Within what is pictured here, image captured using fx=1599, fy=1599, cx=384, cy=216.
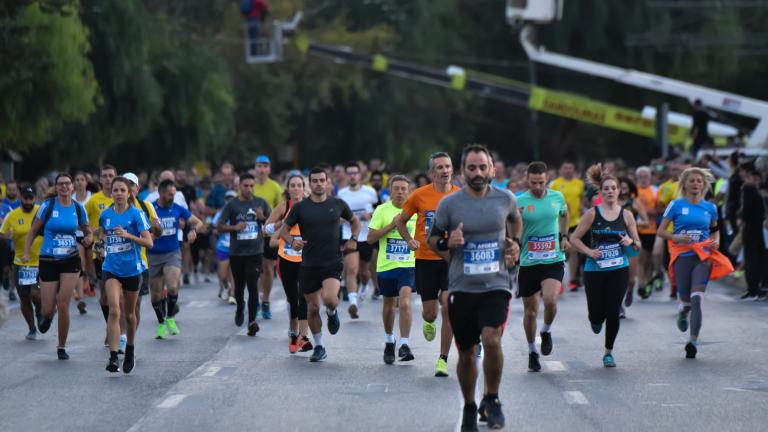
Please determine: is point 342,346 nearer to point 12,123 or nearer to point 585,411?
point 585,411

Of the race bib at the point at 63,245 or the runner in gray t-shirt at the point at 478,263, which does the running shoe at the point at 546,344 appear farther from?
the race bib at the point at 63,245

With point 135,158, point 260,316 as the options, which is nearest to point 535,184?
point 260,316

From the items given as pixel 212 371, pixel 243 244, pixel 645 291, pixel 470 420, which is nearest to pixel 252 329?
pixel 243 244

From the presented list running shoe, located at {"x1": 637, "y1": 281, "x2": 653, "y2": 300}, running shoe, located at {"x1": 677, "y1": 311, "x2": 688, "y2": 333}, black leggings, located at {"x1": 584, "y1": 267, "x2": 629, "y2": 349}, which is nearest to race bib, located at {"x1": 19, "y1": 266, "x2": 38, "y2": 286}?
black leggings, located at {"x1": 584, "y1": 267, "x2": 629, "y2": 349}

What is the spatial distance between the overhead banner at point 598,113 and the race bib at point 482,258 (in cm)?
3047

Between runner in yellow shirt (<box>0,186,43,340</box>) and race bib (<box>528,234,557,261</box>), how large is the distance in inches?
202

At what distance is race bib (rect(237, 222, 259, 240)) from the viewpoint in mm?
17594

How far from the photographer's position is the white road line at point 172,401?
1141 cm

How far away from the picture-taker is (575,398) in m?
11.5

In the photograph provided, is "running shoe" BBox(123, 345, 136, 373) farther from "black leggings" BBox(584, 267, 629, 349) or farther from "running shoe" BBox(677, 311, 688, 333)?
"running shoe" BBox(677, 311, 688, 333)

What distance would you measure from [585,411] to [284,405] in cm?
214

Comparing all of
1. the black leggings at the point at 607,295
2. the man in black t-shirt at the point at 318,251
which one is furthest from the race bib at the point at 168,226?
the black leggings at the point at 607,295

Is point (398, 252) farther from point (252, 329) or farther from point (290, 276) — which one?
point (252, 329)

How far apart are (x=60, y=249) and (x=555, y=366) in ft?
15.8
